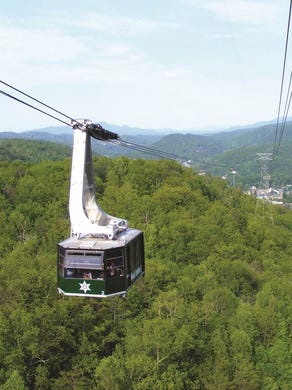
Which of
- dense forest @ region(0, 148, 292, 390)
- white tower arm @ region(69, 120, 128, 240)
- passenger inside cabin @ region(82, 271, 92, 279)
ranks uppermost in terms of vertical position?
white tower arm @ region(69, 120, 128, 240)

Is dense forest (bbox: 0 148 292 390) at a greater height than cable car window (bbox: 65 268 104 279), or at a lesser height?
lesser

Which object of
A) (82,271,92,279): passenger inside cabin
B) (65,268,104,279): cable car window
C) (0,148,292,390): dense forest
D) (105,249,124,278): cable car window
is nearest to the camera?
(105,249,124,278): cable car window

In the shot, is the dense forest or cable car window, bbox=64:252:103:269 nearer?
cable car window, bbox=64:252:103:269

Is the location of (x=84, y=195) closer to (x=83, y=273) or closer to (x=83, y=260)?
(x=83, y=260)

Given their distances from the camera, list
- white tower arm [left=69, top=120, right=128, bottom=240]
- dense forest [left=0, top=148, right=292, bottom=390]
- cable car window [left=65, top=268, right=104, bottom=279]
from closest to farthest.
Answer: cable car window [left=65, top=268, right=104, bottom=279] → white tower arm [left=69, top=120, right=128, bottom=240] → dense forest [left=0, top=148, right=292, bottom=390]

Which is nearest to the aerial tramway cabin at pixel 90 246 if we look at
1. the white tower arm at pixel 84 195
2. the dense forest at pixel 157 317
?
the white tower arm at pixel 84 195

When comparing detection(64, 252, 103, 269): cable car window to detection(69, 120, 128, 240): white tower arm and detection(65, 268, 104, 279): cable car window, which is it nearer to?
detection(65, 268, 104, 279): cable car window

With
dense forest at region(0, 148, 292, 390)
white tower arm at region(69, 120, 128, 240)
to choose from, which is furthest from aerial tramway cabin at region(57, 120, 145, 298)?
dense forest at region(0, 148, 292, 390)

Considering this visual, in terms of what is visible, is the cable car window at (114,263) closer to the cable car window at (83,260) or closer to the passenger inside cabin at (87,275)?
the cable car window at (83,260)
